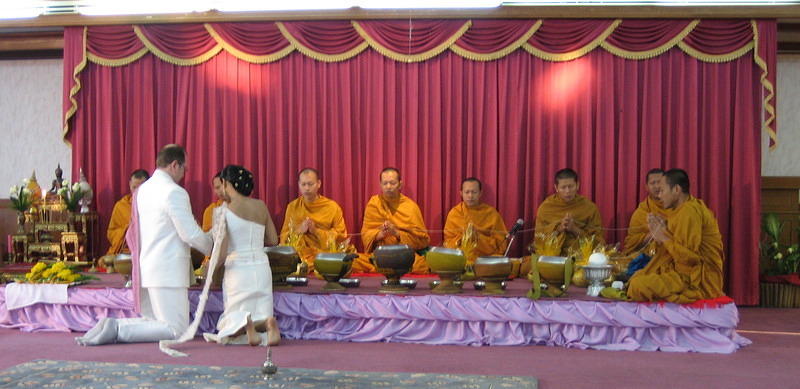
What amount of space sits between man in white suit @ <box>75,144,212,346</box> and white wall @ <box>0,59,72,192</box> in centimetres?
387

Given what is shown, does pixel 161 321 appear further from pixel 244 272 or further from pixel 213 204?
pixel 213 204

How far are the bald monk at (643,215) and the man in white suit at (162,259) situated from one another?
365 cm

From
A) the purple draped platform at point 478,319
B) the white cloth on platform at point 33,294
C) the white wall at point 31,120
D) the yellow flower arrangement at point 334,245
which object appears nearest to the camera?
the purple draped platform at point 478,319

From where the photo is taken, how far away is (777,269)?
735cm

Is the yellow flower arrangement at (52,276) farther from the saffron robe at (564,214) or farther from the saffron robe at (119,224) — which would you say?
the saffron robe at (564,214)

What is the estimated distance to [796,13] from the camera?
693cm

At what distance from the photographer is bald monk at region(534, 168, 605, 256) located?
22.0 ft

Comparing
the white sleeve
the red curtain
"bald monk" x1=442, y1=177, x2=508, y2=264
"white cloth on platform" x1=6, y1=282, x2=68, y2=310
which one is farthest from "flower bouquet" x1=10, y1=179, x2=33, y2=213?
"bald monk" x1=442, y1=177, x2=508, y2=264

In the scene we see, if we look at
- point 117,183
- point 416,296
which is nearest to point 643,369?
point 416,296

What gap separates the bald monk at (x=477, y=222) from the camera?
23.1ft

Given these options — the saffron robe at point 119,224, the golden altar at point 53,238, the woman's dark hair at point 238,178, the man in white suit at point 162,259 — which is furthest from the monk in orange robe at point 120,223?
the woman's dark hair at point 238,178

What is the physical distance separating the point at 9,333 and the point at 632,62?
5563mm

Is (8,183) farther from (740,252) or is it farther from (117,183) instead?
(740,252)

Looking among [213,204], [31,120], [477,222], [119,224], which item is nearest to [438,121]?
[477,222]
